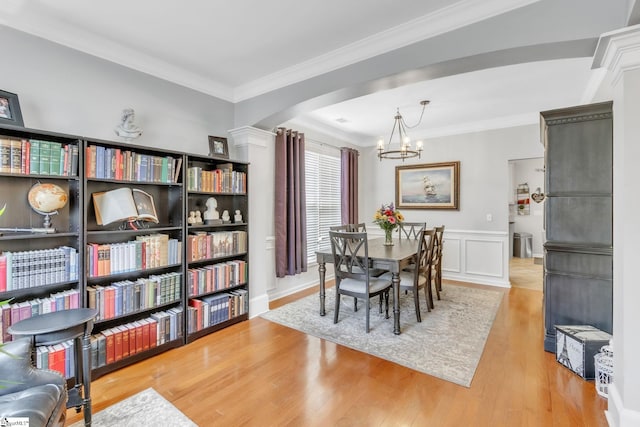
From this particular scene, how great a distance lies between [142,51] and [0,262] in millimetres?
2010

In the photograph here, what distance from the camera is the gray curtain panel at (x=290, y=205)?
4.29 metres

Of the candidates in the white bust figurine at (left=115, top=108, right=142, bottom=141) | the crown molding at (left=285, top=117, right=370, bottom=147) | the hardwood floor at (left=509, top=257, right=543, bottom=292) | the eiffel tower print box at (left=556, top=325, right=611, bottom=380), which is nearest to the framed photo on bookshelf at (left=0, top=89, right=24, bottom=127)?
the white bust figurine at (left=115, top=108, right=142, bottom=141)

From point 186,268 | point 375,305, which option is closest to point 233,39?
point 186,268

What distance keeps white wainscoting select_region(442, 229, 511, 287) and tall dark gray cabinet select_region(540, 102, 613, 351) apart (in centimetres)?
233

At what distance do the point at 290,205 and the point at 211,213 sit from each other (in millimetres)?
1378

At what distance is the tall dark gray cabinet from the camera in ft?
8.11

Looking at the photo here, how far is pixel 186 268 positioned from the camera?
294cm

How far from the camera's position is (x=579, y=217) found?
257 cm

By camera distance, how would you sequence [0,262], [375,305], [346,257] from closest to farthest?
[0,262] < [346,257] < [375,305]

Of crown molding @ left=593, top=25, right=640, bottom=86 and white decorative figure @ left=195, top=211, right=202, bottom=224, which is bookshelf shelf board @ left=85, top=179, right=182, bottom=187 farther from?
crown molding @ left=593, top=25, right=640, bottom=86

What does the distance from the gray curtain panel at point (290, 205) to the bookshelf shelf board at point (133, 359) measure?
1.70 metres

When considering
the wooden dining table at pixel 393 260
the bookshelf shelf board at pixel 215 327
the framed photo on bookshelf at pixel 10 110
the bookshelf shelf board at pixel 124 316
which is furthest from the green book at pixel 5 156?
the wooden dining table at pixel 393 260

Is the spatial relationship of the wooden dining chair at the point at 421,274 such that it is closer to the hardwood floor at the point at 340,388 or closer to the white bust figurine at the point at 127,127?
the hardwood floor at the point at 340,388

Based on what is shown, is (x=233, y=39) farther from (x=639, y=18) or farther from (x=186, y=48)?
(x=639, y=18)
